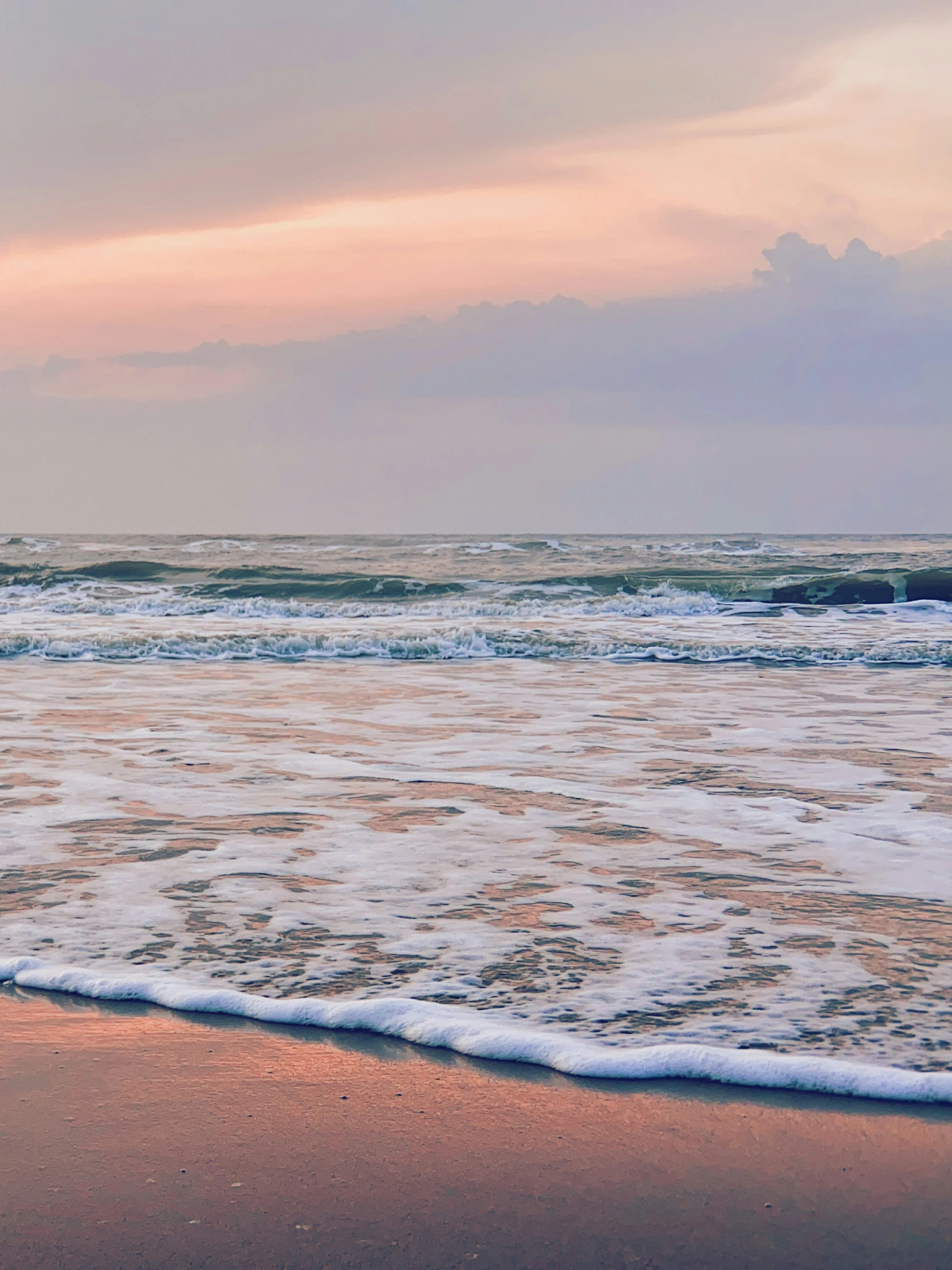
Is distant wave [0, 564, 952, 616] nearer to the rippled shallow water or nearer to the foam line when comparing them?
the rippled shallow water

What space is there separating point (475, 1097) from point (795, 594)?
20.0m

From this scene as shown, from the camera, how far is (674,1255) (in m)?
2.01

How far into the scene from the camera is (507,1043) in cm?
290

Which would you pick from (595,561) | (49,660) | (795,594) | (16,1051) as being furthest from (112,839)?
(595,561)

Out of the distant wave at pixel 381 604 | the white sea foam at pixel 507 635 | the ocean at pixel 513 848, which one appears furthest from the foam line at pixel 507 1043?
the distant wave at pixel 381 604

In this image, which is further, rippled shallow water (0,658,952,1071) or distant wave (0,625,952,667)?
distant wave (0,625,952,667)

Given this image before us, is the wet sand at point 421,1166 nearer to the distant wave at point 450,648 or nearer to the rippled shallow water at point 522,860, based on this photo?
the rippled shallow water at point 522,860

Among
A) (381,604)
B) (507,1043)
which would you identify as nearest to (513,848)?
(507,1043)

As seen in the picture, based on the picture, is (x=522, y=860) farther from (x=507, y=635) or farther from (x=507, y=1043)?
(x=507, y=635)

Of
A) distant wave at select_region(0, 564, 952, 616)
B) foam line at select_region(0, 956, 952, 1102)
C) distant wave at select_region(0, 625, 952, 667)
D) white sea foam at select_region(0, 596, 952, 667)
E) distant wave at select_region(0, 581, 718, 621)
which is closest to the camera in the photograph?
foam line at select_region(0, 956, 952, 1102)

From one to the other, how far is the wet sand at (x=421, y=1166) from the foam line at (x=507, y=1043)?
0.16 ft

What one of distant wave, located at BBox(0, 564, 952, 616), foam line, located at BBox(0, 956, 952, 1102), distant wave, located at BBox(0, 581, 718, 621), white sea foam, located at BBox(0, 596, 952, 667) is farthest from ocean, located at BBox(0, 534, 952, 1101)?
distant wave, located at BBox(0, 564, 952, 616)

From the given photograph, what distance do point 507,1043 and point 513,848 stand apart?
2098mm

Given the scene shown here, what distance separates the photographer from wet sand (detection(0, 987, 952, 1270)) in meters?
2.03
